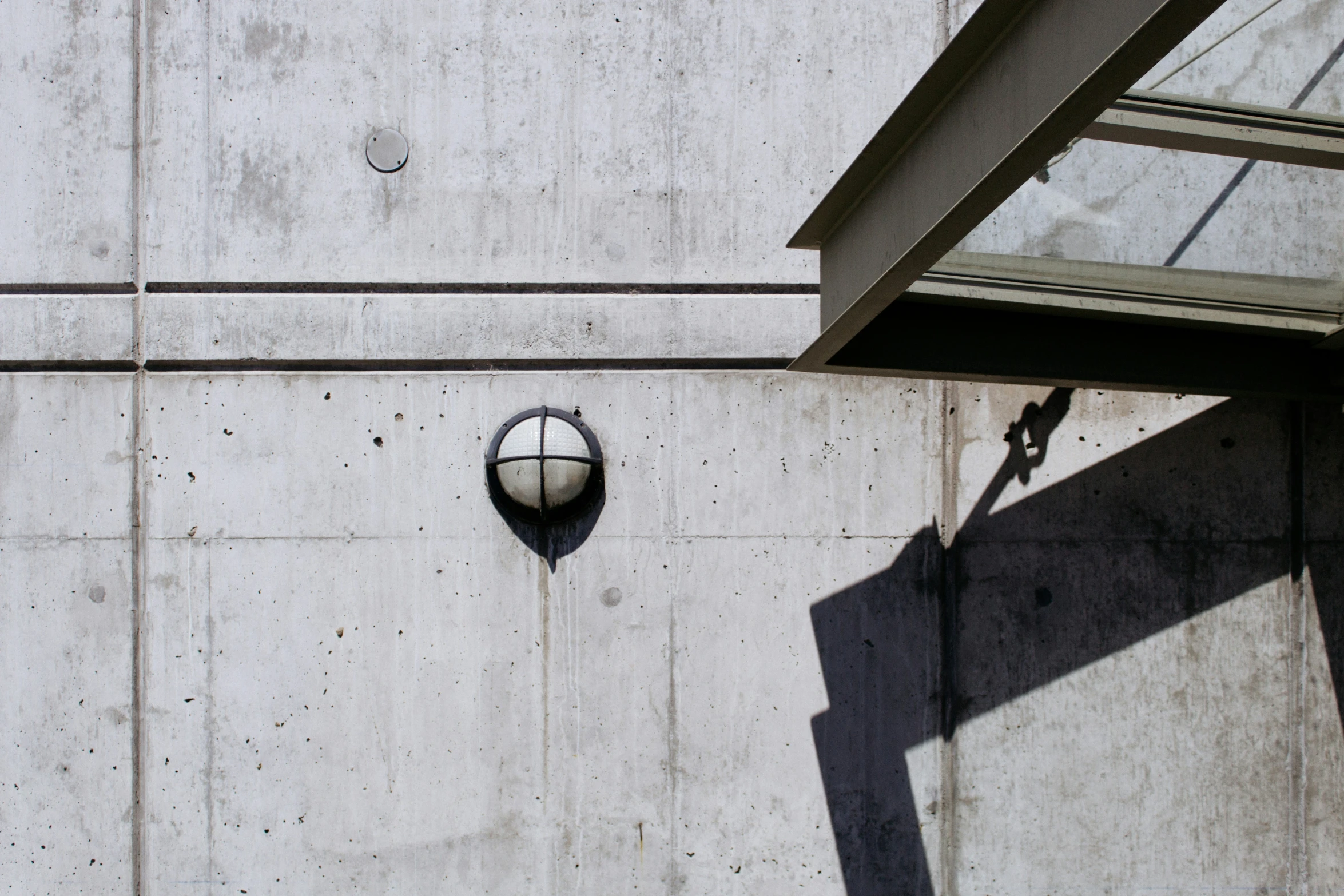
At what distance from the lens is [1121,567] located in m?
4.28

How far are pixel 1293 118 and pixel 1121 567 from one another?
2.22 metres

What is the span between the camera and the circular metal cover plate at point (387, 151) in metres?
4.27

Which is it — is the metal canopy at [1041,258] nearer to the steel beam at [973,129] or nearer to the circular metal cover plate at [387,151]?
the steel beam at [973,129]

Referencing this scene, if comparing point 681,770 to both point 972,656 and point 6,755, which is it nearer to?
point 972,656

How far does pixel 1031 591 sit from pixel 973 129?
2.71 meters

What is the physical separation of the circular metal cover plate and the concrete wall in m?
0.08

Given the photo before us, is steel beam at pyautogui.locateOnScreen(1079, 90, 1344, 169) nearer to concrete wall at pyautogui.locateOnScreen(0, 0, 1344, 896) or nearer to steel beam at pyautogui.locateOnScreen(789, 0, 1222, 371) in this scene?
steel beam at pyautogui.locateOnScreen(789, 0, 1222, 371)

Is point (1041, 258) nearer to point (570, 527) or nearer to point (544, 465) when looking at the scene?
point (544, 465)

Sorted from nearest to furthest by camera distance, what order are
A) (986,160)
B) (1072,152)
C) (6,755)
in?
(986,160) → (1072,152) → (6,755)

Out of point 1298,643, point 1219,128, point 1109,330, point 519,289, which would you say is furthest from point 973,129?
point 1298,643

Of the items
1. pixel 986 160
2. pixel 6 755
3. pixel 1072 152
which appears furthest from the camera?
pixel 6 755

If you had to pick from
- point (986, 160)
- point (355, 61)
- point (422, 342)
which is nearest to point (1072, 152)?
point (986, 160)

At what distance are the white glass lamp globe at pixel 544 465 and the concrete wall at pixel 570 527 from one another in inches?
10.2

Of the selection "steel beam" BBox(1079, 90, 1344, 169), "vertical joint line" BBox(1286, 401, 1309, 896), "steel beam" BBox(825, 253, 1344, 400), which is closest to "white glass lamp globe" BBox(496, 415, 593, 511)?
"steel beam" BBox(825, 253, 1344, 400)
